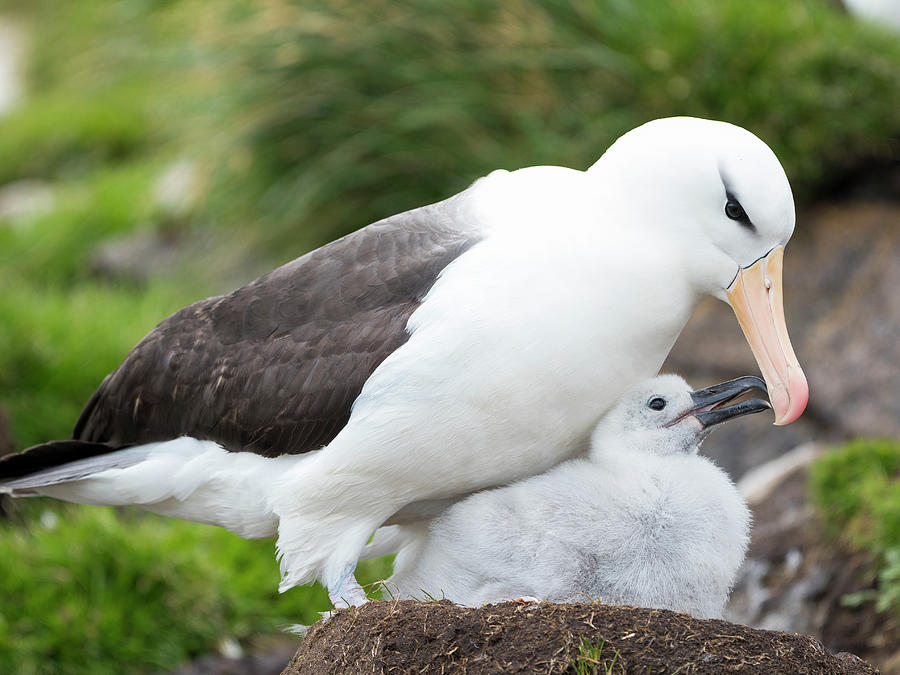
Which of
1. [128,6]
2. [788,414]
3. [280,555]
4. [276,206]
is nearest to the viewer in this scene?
[788,414]

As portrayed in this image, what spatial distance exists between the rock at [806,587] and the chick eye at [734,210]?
182cm

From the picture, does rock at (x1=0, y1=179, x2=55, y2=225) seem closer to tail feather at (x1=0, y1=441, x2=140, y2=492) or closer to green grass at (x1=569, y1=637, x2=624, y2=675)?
tail feather at (x1=0, y1=441, x2=140, y2=492)

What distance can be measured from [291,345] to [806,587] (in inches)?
97.7

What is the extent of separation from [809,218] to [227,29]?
13.5 ft

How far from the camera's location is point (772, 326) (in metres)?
3.52

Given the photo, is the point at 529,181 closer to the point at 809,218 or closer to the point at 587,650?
the point at 587,650

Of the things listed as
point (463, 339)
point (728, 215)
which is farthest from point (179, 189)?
point (728, 215)

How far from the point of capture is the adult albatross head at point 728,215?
3410 mm

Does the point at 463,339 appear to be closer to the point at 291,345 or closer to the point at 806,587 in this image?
the point at 291,345

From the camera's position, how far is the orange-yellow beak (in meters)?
3.48

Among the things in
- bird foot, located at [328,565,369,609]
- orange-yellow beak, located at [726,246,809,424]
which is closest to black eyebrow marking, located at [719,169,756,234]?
orange-yellow beak, located at [726,246,809,424]

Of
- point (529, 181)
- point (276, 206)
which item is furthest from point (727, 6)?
point (529, 181)

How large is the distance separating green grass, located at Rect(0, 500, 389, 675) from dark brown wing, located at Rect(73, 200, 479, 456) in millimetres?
1555

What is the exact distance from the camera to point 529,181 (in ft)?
Answer: 12.4
